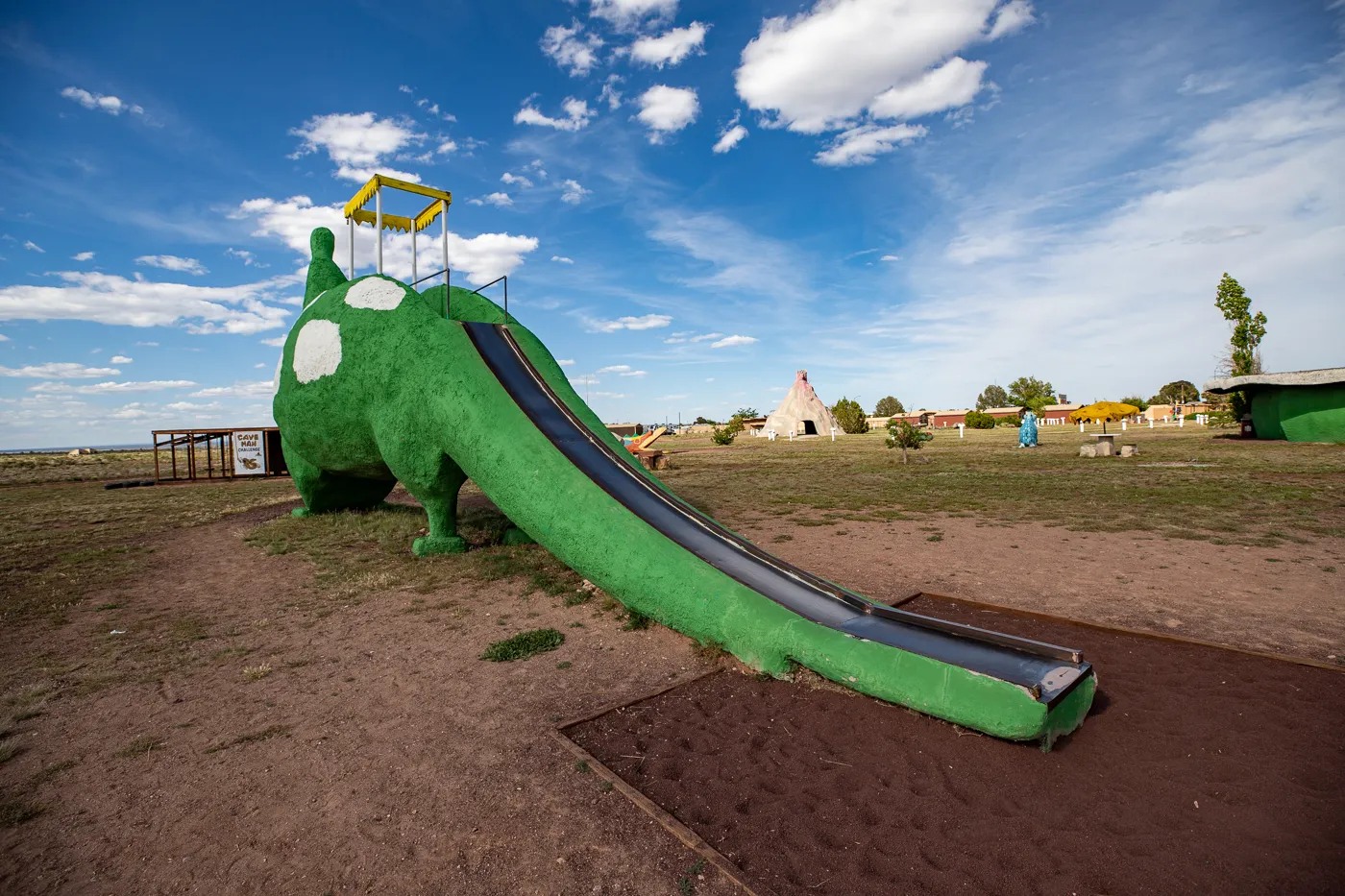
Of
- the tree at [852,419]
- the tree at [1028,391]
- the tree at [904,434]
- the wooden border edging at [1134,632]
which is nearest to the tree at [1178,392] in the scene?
the tree at [1028,391]

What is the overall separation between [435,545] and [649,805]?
6.18 meters

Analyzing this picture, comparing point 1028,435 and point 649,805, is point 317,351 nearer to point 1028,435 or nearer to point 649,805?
point 649,805

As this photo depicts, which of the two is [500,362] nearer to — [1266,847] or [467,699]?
[467,699]

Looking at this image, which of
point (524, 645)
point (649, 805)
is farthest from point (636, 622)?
Answer: point (649, 805)

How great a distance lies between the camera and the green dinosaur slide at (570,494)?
3920 mm

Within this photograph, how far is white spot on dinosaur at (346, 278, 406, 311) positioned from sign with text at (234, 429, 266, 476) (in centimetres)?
1854

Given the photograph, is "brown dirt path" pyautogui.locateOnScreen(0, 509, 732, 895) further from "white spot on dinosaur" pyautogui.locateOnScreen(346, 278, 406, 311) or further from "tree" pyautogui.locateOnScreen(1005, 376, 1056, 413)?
"tree" pyautogui.locateOnScreen(1005, 376, 1056, 413)

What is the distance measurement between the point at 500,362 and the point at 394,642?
3.74 meters

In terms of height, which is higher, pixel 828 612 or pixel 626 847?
pixel 828 612

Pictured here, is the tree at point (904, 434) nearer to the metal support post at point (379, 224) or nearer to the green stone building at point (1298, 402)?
the green stone building at point (1298, 402)

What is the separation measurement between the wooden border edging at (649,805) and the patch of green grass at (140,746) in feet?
8.03

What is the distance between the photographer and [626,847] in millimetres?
2939

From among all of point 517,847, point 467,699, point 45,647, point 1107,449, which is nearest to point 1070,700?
point 517,847

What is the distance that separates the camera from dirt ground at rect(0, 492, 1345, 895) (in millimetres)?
2873
